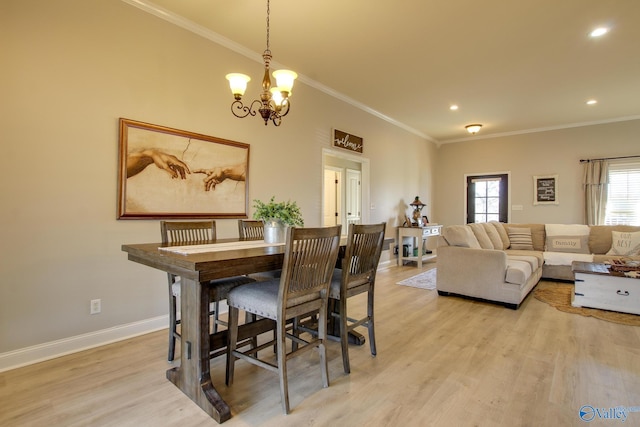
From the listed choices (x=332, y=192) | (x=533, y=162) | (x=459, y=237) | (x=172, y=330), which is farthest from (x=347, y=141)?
(x=533, y=162)

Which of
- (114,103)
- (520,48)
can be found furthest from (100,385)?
(520,48)

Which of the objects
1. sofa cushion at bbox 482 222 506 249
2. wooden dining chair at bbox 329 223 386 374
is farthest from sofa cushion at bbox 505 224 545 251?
wooden dining chair at bbox 329 223 386 374

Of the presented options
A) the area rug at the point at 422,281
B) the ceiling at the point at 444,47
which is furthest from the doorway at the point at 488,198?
the area rug at the point at 422,281

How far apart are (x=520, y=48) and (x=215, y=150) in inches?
131

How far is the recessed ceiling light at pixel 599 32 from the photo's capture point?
121 inches

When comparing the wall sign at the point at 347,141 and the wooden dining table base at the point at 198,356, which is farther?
the wall sign at the point at 347,141

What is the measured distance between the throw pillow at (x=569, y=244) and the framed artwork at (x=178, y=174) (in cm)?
492

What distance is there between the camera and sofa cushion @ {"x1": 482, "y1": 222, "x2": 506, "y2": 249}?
5.14 metres

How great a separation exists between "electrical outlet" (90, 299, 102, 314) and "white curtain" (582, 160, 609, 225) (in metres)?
7.58

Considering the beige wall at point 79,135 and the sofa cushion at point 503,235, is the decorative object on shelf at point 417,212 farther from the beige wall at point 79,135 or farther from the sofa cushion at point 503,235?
the beige wall at point 79,135

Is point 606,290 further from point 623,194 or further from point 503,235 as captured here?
point 623,194

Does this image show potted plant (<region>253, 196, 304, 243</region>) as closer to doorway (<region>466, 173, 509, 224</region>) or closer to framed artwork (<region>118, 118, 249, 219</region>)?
framed artwork (<region>118, 118, 249, 219</region>)

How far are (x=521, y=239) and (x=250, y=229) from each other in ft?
15.6

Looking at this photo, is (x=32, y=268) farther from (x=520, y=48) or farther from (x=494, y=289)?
(x=520, y=48)
